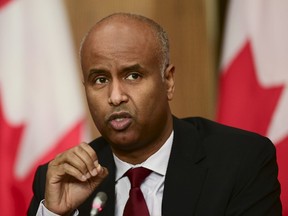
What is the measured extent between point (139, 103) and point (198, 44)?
1.05m

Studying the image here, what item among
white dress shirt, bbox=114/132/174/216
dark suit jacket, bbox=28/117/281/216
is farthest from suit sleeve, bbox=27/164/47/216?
white dress shirt, bbox=114/132/174/216

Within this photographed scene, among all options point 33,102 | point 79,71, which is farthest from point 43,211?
point 79,71

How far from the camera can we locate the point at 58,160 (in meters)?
1.89

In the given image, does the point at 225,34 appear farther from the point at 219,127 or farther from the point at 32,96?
the point at 32,96

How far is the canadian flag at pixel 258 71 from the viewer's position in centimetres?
247

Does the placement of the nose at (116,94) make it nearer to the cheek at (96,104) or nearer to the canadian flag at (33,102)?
the cheek at (96,104)

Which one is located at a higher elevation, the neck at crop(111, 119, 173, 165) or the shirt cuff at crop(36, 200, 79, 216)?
the neck at crop(111, 119, 173, 165)

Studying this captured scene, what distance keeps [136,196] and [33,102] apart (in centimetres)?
101

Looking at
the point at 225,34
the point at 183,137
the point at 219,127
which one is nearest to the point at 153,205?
the point at 183,137

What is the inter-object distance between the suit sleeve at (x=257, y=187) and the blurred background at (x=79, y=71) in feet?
1.58

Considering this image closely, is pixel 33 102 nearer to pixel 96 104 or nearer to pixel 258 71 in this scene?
pixel 96 104

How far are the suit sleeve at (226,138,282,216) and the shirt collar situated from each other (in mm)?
262

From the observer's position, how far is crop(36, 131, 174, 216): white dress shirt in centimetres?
199

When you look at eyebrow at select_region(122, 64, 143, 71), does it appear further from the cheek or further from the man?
the cheek
